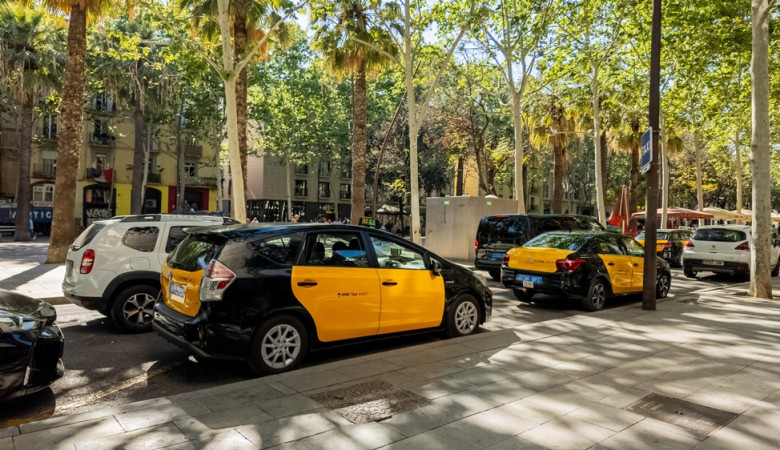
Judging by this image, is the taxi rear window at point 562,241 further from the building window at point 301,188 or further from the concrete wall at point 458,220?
the building window at point 301,188

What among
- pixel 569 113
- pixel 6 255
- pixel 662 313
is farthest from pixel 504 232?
pixel 6 255

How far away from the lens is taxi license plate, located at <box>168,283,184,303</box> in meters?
5.09

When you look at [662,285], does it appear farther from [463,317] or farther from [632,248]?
[463,317]

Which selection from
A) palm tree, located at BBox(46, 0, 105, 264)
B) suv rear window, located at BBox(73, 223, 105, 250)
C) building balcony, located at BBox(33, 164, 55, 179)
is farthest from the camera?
building balcony, located at BBox(33, 164, 55, 179)

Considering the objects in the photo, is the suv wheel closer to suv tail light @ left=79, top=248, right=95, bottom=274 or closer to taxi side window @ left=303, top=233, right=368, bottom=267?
suv tail light @ left=79, top=248, right=95, bottom=274

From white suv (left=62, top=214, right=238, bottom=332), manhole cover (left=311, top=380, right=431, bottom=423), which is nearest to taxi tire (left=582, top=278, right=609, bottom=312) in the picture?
manhole cover (left=311, top=380, right=431, bottom=423)

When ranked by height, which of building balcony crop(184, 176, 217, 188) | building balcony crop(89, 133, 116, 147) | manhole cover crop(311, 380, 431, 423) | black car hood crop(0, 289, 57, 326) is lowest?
manhole cover crop(311, 380, 431, 423)

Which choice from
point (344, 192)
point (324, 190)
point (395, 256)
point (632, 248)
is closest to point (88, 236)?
point (395, 256)

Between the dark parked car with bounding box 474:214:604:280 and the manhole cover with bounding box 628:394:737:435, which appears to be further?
the dark parked car with bounding box 474:214:604:280

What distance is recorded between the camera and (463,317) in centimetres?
670

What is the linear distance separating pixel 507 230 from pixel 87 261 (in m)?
9.22

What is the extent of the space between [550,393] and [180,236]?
5468mm

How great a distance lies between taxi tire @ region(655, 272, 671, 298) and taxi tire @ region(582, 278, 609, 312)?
1.96 m

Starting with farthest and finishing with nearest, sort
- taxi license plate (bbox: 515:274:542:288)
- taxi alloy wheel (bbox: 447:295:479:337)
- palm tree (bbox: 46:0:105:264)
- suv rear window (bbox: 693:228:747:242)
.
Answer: suv rear window (bbox: 693:228:747:242) → palm tree (bbox: 46:0:105:264) → taxi license plate (bbox: 515:274:542:288) → taxi alloy wheel (bbox: 447:295:479:337)
